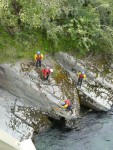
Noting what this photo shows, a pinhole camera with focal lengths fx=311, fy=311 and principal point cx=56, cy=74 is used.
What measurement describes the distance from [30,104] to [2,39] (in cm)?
512

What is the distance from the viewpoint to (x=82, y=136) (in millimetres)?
22203

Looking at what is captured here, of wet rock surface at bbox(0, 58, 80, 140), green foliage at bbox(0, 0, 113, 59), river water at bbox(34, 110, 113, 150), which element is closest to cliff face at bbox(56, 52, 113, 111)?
green foliage at bbox(0, 0, 113, 59)

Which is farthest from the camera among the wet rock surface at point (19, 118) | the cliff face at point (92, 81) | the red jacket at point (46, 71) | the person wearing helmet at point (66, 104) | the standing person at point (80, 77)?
the cliff face at point (92, 81)

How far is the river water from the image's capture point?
70.3 ft

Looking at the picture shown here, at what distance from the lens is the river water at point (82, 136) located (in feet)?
70.3

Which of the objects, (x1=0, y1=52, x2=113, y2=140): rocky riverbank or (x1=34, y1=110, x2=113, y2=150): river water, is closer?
(x1=34, y1=110, x2=113, y2=150): river water

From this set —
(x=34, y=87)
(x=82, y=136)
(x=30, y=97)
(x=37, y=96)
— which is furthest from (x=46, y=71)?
(x=82, y=136)

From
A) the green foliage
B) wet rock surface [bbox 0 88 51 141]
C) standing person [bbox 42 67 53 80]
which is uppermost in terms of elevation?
the green foliage

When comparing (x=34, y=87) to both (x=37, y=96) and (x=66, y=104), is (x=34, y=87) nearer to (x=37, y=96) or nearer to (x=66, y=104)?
(x=37, y=96)

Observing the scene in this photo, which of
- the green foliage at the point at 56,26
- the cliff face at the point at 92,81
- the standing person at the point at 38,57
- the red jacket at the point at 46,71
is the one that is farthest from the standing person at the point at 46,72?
the cliff face at the point at 92,81

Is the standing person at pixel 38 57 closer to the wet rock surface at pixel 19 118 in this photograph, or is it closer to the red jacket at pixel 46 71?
the red jacket at pixel 46 71

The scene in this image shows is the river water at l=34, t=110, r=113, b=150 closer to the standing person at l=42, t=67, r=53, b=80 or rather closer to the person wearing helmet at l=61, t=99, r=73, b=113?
the person wearing helmet at l=61, t=99, r=73, b=113

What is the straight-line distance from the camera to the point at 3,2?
20.0 m

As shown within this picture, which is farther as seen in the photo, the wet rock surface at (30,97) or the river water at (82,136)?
the wet rock surface at (30,97)
